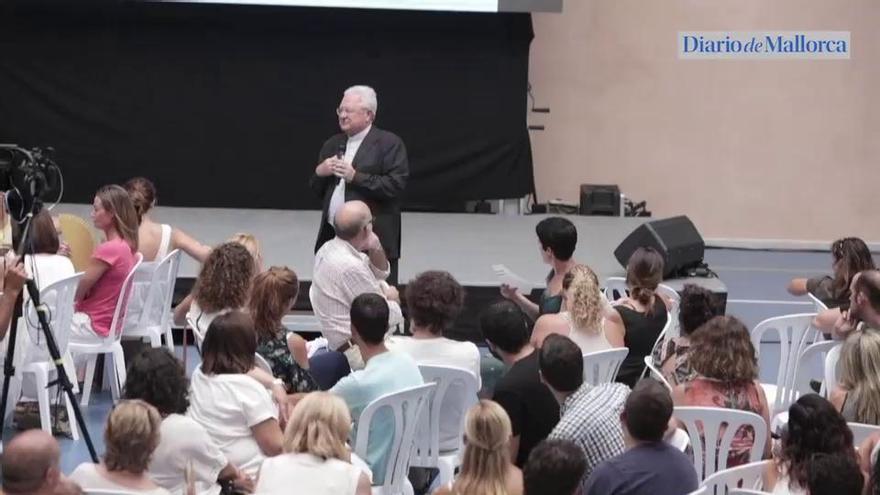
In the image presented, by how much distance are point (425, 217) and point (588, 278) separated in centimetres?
542

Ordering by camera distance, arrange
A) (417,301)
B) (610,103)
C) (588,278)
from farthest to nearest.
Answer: (610,103), (588,278), (417,301)

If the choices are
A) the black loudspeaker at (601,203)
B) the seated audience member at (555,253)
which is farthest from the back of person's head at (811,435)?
the black loudspeaker at (601,203)

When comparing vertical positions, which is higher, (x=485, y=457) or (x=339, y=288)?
(x=339, y=288)

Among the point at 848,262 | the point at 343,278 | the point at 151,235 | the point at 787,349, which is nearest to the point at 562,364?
the point at 343,278

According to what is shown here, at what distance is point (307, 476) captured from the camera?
11.7 ft

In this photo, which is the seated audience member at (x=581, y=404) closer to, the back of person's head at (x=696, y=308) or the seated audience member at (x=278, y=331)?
the back of person's head at (x=696, y=308)

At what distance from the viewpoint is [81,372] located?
6961mm

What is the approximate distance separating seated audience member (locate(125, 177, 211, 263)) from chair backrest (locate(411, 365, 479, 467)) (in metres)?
2.24

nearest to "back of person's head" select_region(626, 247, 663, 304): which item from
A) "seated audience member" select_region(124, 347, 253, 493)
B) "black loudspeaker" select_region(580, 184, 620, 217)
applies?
"seated audience member" select_region(124, 347, 253, 493)

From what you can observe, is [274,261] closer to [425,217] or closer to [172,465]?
[425,217]

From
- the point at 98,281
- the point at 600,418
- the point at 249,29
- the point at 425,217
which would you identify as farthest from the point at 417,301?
the point at 249,29

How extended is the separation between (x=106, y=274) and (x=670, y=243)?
3.42m

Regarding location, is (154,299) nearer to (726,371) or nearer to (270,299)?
(270,299)

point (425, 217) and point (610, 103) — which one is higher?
point (610, 103)
